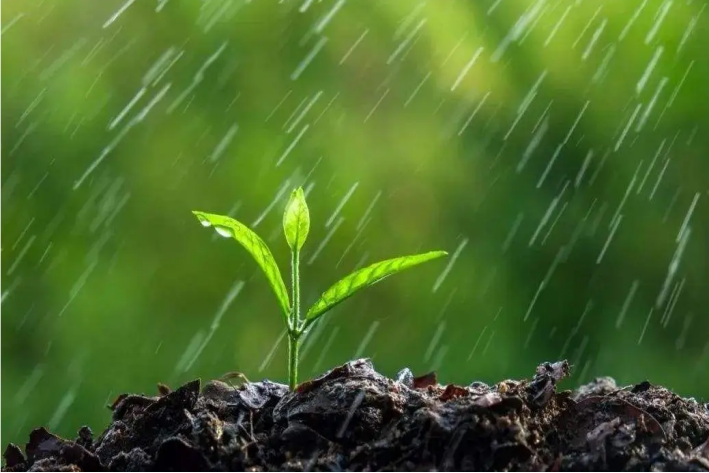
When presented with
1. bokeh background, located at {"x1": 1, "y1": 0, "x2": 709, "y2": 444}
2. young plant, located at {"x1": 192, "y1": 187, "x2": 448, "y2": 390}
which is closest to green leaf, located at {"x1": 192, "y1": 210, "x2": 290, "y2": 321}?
young plant, located at {"x1": 192, "y1": 187, "x2": 448, "y2": 390}

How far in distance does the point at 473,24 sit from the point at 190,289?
1343 millimetres

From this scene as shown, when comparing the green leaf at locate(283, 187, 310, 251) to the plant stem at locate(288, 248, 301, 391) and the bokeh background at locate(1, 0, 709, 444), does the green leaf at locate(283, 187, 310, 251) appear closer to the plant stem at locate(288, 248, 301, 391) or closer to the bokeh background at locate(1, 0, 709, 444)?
the plant stem at locate(288, 248, 301, 391)

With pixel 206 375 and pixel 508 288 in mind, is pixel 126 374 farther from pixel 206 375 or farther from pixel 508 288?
pixel 508 288

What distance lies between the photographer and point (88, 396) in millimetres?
2695

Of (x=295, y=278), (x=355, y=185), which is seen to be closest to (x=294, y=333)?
(x=295, y=278)

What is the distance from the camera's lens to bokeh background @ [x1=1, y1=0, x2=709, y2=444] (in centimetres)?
269

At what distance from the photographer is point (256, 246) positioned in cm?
79

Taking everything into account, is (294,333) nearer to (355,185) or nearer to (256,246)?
(256,246)

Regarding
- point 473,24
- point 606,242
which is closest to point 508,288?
point 606,242

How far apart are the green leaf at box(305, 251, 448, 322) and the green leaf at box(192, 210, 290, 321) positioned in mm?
37

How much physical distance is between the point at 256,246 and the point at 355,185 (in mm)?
2008

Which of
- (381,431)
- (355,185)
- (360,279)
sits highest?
(355,185)

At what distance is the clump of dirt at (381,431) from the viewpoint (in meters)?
0.61

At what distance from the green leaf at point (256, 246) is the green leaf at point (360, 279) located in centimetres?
4
